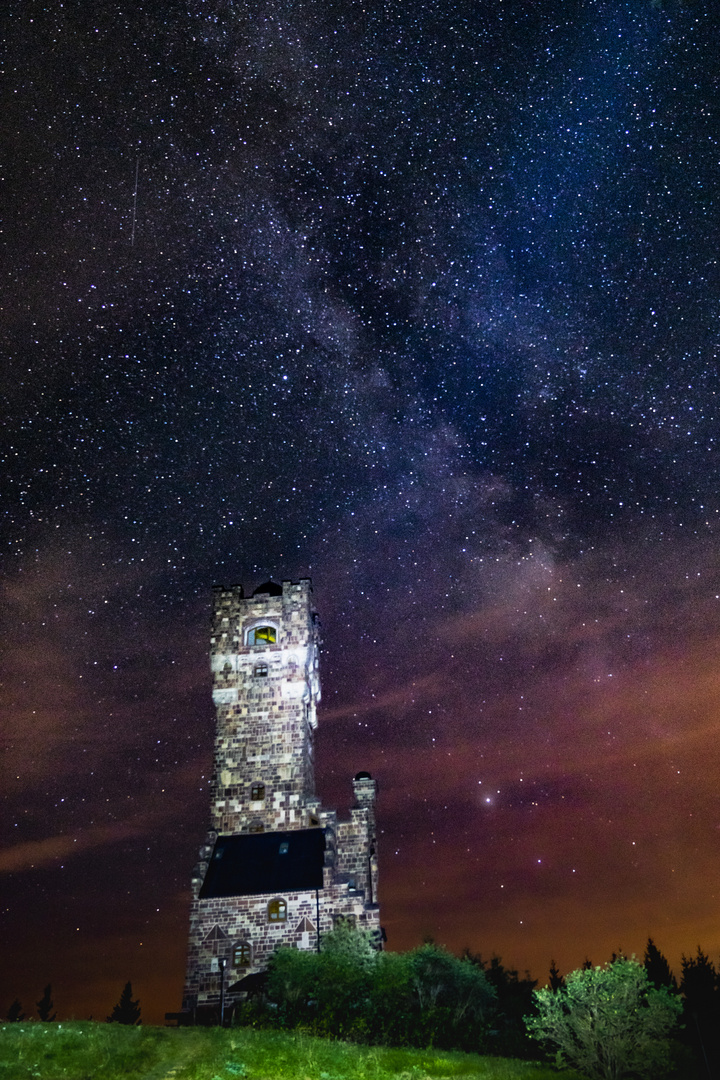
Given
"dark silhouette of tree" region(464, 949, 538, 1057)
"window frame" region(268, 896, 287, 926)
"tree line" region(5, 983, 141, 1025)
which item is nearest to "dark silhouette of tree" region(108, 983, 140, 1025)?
"tree line" region(5, 983, 141, 1025)

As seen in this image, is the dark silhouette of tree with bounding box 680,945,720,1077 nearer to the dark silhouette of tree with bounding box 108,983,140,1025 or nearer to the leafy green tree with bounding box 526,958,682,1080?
the leafy green tree with bounding box 526,958,682,1080

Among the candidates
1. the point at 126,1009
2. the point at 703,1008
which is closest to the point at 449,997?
the point at 703,1008

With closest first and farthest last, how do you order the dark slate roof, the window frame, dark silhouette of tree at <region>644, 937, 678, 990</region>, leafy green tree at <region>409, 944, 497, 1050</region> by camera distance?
leafy green tree at <region>409, 944, 497, 1050</region>, the window frame, the dark slate roof, dark silhouette of tree at <region>644, 937, 678, 990</region>

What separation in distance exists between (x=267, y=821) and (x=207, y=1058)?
881 inches

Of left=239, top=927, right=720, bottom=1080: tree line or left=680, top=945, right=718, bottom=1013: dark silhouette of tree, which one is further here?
left=680, top=945, right=718, bottom=1013: dark silhouette of tree

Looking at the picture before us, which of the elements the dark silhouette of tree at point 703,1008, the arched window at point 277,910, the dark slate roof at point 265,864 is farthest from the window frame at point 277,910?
the dark silhouette of tree at point 703,1008

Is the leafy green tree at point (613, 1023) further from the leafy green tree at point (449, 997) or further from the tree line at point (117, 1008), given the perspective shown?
the tree line at point (117, 1008)

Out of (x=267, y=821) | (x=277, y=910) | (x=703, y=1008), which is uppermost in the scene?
(x=267, y=821)

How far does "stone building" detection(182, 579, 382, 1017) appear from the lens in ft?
127

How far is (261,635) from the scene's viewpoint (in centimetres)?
5075

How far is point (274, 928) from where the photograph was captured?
3891 cm

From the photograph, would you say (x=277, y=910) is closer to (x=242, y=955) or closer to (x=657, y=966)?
(x=242, y=955)

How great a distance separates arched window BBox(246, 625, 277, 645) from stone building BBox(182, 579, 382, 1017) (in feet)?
0.32

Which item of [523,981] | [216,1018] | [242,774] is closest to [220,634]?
[242,774]
